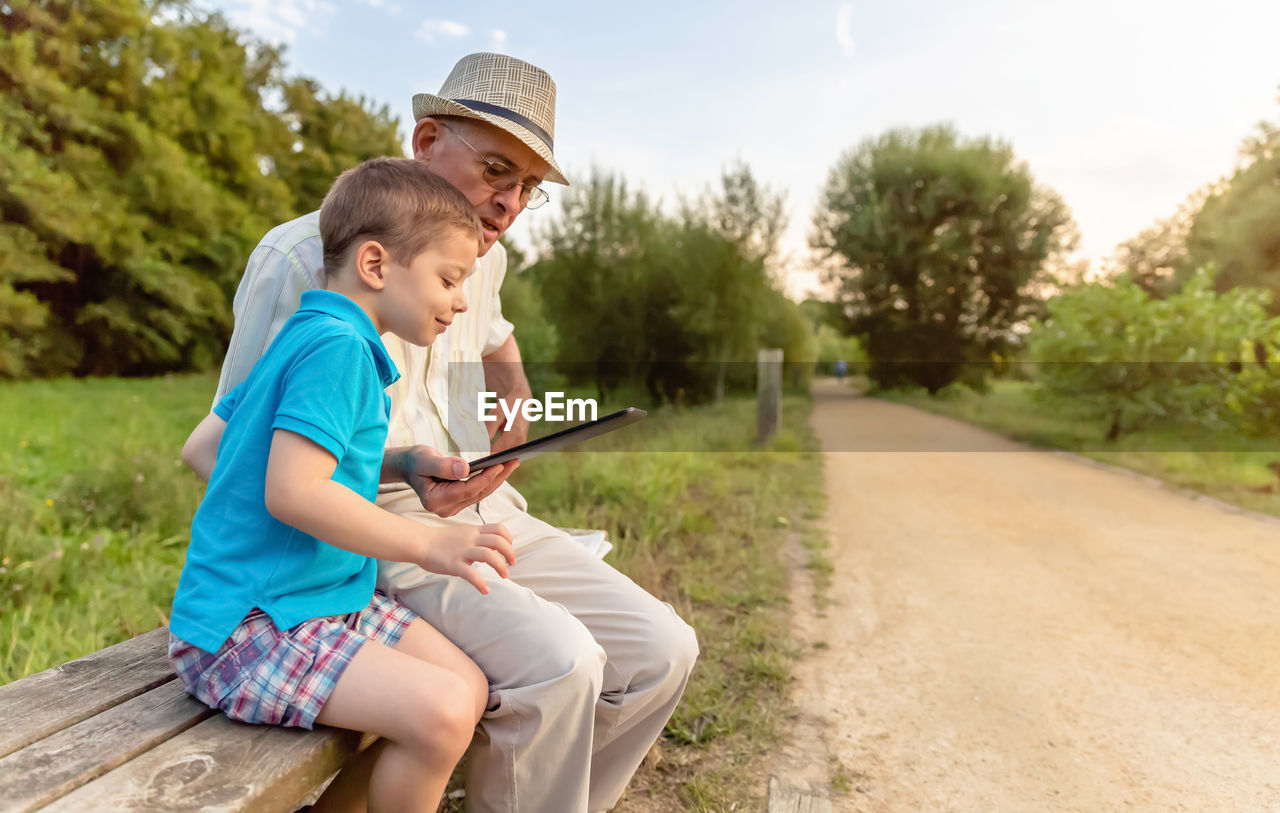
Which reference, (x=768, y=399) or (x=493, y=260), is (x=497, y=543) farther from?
(x=768, y=399)

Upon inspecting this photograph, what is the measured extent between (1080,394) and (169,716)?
10.4 m

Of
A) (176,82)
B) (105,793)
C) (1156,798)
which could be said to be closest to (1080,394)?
(1156,798)

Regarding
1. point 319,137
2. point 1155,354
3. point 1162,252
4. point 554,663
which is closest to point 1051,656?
point 554,663

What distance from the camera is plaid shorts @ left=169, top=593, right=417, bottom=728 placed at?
1395mm

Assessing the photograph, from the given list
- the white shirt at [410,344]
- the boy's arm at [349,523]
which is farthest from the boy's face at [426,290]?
the boy's arm at [349,523]

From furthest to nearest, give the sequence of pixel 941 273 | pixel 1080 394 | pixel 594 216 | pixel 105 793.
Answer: pixel 941 273 < pixel 594 216 < pixel 1080 394 < pixel 105 793

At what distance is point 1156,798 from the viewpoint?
7.73ft

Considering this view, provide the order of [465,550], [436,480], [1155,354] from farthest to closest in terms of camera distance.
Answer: [1155,354]
[436,480]
[465,550]

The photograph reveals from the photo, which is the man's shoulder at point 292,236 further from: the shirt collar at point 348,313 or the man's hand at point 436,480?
the man's hand at point 436,480

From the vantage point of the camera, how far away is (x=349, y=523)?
4.41 ft

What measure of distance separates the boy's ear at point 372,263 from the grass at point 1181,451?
6.57m

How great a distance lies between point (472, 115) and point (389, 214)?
0.67 m

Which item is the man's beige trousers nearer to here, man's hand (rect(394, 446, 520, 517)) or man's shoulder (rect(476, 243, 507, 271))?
man's hand (rect(394, 446, 520, 517))

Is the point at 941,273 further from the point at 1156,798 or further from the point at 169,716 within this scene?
the point at 169,716
